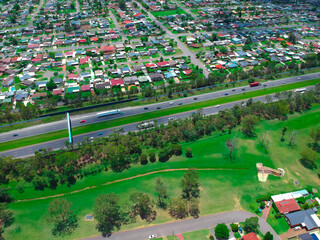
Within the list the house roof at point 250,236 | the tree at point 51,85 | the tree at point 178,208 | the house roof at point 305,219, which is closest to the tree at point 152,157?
the tree at point 178,208

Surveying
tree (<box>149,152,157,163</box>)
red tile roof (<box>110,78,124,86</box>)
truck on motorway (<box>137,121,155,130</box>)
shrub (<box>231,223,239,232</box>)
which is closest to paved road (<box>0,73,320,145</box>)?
truck on motorway (<box>137,121,155,130</box>)

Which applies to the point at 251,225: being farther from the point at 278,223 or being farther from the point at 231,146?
the point at 231,146

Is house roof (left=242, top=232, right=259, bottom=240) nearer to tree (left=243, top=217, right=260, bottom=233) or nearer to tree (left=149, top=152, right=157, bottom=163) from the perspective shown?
tree (left=243, top=217, right=260, bottom=233)

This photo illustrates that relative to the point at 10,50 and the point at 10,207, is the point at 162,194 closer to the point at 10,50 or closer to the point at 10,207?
the point at 10,207

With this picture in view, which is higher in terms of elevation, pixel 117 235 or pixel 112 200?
pixel 112 200

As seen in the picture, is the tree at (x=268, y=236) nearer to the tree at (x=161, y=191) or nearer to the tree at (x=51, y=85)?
the tree at (x=161, y=191)

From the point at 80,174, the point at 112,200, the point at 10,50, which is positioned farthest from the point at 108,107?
the point at 10,50
